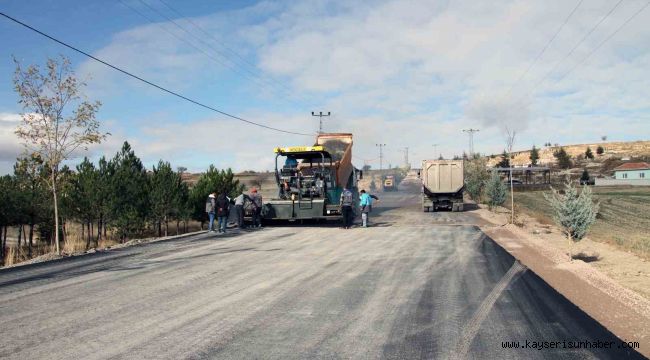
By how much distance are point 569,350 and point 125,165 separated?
19.8 metres

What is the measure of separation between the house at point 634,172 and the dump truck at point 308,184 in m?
71.9

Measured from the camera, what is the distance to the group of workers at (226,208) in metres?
18.5

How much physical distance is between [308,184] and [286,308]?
47.4ft

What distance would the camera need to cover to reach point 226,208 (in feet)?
61.1

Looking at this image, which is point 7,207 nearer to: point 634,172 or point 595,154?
point 634,172

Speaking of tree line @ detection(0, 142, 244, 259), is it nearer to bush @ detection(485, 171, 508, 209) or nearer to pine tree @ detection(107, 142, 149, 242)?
pine tree @ detection(107, 142, 149, 242)

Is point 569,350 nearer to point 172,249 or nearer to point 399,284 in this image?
point 399,284

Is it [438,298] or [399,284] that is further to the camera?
[399,284]

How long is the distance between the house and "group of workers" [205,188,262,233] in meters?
75.5

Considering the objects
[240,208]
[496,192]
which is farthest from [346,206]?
[496,192]

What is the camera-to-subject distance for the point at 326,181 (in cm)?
2109

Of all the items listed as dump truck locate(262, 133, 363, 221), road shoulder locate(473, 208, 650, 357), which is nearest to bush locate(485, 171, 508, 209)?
dump truck locate(262, 133, 363, 221)

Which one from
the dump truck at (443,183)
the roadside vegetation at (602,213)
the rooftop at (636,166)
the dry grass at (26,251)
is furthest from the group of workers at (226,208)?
the rooftop at (636,166)

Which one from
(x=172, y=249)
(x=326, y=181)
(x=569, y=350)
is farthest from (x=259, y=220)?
(x=569, y=350)
